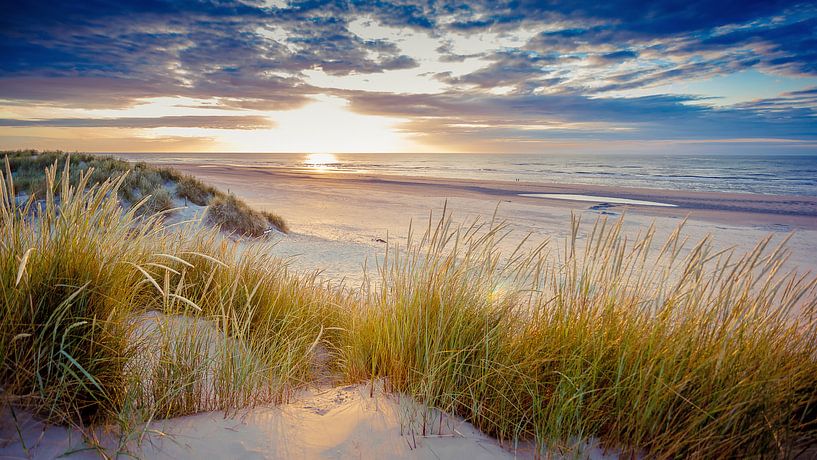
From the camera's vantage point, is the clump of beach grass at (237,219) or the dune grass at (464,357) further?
the clump of beach grass at (237,219)

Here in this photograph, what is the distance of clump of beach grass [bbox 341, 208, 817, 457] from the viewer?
2.27 meters

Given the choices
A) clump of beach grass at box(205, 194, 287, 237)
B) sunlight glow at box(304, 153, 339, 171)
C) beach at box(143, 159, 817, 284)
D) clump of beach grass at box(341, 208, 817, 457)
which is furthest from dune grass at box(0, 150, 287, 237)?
sunlight glow at box(304, 153, 339, 171)

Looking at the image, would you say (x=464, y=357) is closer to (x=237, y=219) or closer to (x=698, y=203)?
(x=237, y=219)

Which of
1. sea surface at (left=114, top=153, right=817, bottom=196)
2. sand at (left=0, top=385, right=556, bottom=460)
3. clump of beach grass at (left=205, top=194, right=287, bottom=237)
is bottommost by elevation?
clump of beach grass at (left=205, top=194, right=287, bottom=237)

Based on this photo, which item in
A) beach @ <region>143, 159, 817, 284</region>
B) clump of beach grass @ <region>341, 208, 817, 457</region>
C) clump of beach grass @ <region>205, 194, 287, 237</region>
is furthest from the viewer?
clump of beach grass @ <region>205, 194, 287, 237</region>

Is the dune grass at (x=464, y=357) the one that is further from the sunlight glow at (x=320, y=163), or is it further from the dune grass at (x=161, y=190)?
the sunlight glow at (x=320, y=163)

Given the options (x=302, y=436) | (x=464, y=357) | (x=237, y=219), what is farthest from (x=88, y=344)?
(x=237, y=219)

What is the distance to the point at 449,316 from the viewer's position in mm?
2744

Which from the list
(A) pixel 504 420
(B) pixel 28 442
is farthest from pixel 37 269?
(A) pixel 504 420

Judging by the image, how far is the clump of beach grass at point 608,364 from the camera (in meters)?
2.27

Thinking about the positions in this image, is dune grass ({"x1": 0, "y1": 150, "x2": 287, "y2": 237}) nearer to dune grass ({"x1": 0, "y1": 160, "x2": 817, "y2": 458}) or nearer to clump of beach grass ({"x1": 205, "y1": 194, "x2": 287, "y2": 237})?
clump of beach grass ({"x1": 205, "y1": 194, "x2": 287, "y2": 237})

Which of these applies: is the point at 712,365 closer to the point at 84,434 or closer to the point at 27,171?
the point at 84,434

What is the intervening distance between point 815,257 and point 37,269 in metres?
14.3

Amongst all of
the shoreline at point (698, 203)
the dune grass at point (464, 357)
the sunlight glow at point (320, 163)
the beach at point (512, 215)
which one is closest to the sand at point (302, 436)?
the dune grass at point (464, 357)
